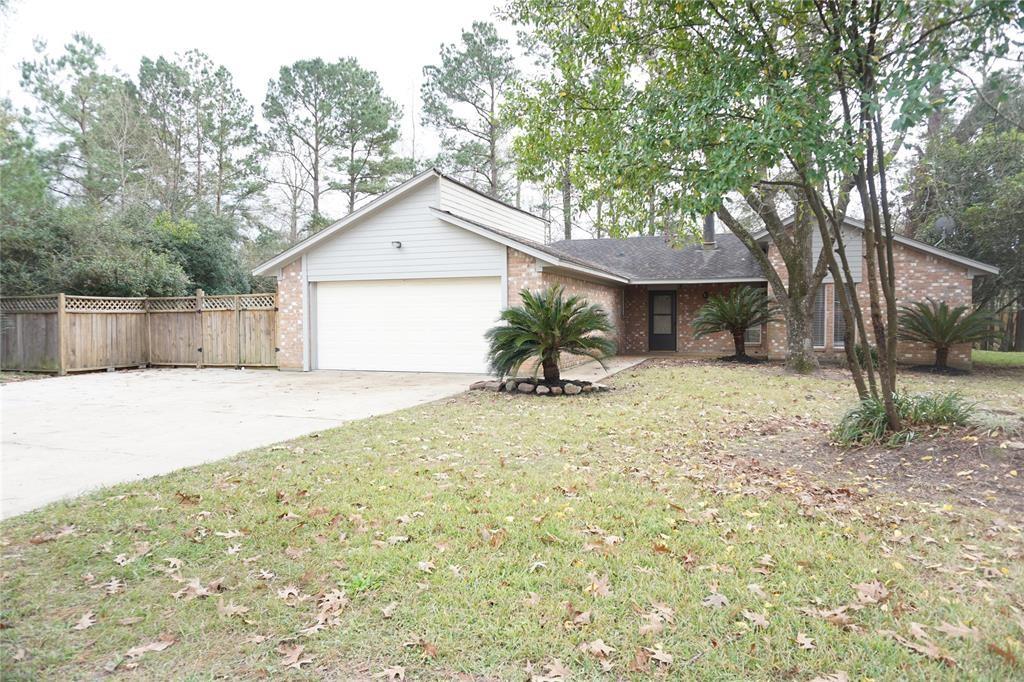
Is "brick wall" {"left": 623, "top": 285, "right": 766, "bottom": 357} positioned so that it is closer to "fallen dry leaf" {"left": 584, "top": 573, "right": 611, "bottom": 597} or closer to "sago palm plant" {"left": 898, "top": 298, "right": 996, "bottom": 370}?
"sago palm plant" {"left": 898, "top": 298, "right": 996, "bottom": 370}

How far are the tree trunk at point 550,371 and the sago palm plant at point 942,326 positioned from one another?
8998 millimetres

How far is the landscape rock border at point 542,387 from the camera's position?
9.97m

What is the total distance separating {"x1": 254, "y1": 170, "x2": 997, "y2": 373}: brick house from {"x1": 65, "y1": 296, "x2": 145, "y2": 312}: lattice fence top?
4.27 m

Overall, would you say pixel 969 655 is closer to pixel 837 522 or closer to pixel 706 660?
pixel 706 660

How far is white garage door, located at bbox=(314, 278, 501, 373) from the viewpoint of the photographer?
13.5 meters

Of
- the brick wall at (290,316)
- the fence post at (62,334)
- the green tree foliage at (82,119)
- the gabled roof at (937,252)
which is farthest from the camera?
the green tree foliage at (82,119)

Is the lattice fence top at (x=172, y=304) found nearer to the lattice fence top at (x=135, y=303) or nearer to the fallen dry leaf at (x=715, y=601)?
the lattice fence top at (x=135, y=303)

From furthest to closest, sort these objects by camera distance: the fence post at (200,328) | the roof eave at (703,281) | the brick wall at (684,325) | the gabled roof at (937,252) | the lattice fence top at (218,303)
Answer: the brick wall at (684,325) < the roof eave at (703,281) < the fence post at (200,328) < the lattice fence top at (218,303) < the gabled roof at (937,252)

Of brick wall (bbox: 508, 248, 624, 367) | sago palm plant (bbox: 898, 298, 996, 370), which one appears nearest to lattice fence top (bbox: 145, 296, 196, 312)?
brick wall (bbox: 508, 248, 624, 367)

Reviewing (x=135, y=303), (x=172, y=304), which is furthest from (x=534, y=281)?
(x=135, y=303)

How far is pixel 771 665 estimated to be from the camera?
246 centimetres

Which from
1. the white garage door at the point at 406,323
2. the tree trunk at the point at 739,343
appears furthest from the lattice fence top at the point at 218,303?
the tree trunk at the point at 739,343

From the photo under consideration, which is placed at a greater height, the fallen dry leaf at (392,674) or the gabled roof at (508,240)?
the gabled roof at (508,240)

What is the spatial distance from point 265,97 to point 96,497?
25.0 m
